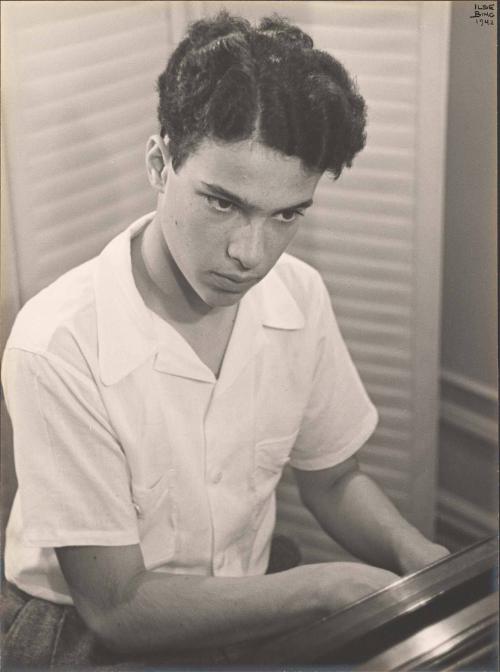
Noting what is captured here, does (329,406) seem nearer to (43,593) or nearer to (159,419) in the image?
(159,419)

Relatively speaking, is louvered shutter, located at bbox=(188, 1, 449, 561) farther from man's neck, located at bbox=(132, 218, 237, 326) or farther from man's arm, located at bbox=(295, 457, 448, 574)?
man's neck, located at bbox=(132, 218, 237, 326)

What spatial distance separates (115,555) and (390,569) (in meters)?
0.42

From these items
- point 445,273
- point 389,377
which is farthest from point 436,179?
point 389,377

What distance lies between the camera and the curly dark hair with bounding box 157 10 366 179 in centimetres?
105

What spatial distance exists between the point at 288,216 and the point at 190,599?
48cm

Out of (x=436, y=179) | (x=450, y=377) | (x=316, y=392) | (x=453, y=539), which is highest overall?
(x=436, y=179)

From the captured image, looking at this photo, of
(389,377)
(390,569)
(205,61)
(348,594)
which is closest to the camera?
(205,61)

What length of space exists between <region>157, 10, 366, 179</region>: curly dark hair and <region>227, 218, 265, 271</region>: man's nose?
0.30 feet

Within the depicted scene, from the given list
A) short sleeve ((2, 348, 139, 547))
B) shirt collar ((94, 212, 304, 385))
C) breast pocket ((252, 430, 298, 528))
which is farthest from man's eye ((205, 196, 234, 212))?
breast pocket ((252, 430, 298, 528))

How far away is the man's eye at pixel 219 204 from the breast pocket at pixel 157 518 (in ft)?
1.12

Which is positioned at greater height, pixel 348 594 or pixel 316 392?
pixel 316 392

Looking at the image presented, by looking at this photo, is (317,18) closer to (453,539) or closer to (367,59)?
(367,59)

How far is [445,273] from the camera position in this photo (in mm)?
1770

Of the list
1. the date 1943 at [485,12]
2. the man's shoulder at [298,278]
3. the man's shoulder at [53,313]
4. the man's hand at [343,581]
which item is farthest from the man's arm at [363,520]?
the date 1943 at [485,12]
